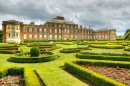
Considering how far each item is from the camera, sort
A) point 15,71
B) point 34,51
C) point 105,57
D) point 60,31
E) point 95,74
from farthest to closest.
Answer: point 60,31
point 34,51
point 105,57
point 15,71
point 95,74

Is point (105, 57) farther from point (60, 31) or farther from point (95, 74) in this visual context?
point (60, 31)

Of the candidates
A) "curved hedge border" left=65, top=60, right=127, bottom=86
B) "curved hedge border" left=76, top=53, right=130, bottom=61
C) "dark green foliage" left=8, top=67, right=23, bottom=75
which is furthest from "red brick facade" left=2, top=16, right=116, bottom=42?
"dark green foliage" left=8, top=67, right=23, bottom=75

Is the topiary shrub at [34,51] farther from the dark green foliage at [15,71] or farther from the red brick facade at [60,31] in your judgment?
the red brick facade at [60,31]

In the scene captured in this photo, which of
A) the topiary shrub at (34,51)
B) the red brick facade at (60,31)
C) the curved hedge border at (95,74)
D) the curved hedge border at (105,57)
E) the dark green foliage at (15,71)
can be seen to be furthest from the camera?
the red brick facade at (60,31)

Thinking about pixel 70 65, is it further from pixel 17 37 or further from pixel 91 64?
pixel 17 37

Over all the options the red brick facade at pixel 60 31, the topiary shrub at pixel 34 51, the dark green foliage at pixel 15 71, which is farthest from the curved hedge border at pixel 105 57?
the red brick facade at pixel 60 31

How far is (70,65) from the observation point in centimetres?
1530

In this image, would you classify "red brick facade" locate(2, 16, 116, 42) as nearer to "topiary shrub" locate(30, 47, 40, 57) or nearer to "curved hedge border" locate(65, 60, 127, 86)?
"topiary shrub" locate(30, 47, 40, 57)

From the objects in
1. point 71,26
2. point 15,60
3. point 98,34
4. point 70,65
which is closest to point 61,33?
point 71,26

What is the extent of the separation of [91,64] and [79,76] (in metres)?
3.87

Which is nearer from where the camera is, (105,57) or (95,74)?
(95,74)

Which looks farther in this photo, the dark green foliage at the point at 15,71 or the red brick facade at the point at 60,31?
the red brick facade at the point at 60,31

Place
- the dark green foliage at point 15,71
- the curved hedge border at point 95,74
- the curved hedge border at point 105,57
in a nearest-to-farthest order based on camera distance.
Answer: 1. the curved hedge border at point 95,74
2. the dark green foliage at point 15,71
3. the curved hedge border at point 105,57

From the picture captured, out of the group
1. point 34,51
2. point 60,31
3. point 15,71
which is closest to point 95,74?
point 15,71
